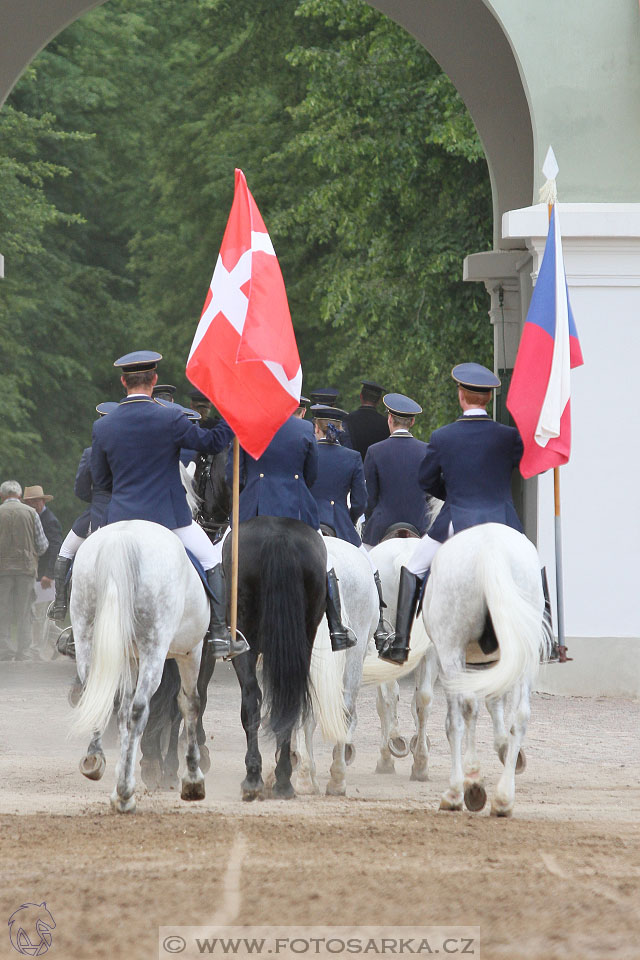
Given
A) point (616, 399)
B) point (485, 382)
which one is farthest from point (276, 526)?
point (616, 399)

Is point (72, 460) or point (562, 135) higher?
point (562, 135)

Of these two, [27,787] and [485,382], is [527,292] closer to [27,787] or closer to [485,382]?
[485,382]

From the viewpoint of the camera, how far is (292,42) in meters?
31.7

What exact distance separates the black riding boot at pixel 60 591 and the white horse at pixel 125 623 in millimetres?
3249

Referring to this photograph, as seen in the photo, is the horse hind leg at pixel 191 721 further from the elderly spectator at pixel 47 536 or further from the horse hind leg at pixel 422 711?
the elderly spectator at pixel 47 536

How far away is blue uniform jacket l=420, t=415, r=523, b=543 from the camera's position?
9281 millimetres

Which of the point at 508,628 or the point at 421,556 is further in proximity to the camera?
the point at 421,556

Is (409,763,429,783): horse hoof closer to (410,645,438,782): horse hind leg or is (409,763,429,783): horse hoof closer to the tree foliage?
(410,645,438,782): horse hind leg

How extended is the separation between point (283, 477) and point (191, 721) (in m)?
1.54

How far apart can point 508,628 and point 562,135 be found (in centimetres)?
883

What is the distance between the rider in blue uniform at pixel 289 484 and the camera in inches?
382

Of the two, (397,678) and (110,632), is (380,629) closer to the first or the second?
(397,678)

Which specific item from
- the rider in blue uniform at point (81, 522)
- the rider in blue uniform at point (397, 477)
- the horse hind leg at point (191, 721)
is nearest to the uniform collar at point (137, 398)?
the horse hind leg at point (191, 721)

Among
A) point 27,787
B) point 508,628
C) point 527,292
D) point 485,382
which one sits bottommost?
point 27,787
